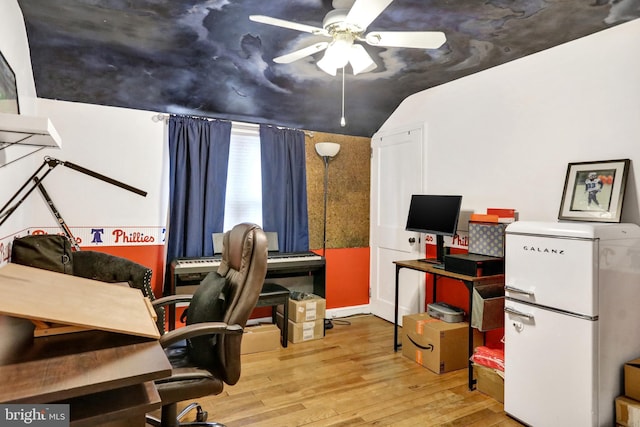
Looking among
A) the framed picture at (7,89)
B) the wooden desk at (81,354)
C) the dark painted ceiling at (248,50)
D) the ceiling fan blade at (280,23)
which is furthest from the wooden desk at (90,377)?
the dark painted ceiling at (248,50)

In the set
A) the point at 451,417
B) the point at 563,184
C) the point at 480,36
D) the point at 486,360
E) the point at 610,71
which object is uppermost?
the point at 480,36

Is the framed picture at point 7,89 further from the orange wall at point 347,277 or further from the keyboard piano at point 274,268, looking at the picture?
the orange wall at point 347,277

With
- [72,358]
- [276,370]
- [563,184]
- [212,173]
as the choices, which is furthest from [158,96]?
[563,184]

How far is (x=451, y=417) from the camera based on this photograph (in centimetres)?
234

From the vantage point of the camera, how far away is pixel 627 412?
1.98 meters

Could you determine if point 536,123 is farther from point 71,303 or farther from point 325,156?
point 71,303

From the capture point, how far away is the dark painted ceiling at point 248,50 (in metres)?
2.29

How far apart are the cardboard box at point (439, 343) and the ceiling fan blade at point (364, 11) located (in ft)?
7.44

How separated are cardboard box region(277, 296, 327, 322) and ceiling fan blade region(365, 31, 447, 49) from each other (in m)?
2.40

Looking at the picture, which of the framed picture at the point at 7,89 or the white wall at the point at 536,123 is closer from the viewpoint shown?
the framed picture at the point at 7,89

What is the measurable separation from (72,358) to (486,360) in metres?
2.53

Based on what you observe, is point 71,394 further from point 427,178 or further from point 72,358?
point 427,178

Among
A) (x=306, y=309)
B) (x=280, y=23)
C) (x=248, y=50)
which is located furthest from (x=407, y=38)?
(x=306, y=309)

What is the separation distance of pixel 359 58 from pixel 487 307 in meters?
1.86
